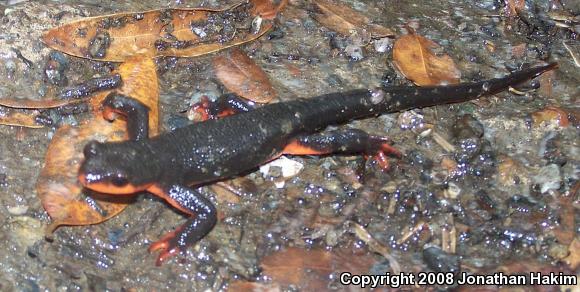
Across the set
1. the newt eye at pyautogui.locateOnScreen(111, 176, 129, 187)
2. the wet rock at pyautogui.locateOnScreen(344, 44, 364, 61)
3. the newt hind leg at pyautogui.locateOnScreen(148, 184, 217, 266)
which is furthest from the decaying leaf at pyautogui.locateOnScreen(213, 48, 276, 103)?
the newt eye at pyautogui.locateOnScreen(111, 176, 129, 187)

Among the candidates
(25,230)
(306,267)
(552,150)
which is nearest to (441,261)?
(306,267)

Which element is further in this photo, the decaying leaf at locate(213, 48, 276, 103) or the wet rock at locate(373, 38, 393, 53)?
the wet rock at locate(373, 38, 393, 53)

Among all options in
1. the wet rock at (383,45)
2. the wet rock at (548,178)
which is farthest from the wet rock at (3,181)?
the wet rock at (548,178)

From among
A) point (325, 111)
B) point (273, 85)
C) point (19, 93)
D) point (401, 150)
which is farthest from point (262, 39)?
point (19, 93)

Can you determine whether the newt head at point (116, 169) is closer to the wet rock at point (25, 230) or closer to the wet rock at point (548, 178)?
the wet rock at point (25, 230)

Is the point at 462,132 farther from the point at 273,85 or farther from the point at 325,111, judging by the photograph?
the point at 273,85

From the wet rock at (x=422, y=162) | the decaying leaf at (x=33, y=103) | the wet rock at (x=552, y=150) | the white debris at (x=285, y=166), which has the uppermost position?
the decaying leaf at (x=33, y=103)

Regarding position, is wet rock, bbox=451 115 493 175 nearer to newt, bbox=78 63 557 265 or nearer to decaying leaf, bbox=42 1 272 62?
newt, bbox=78 63 557 265
